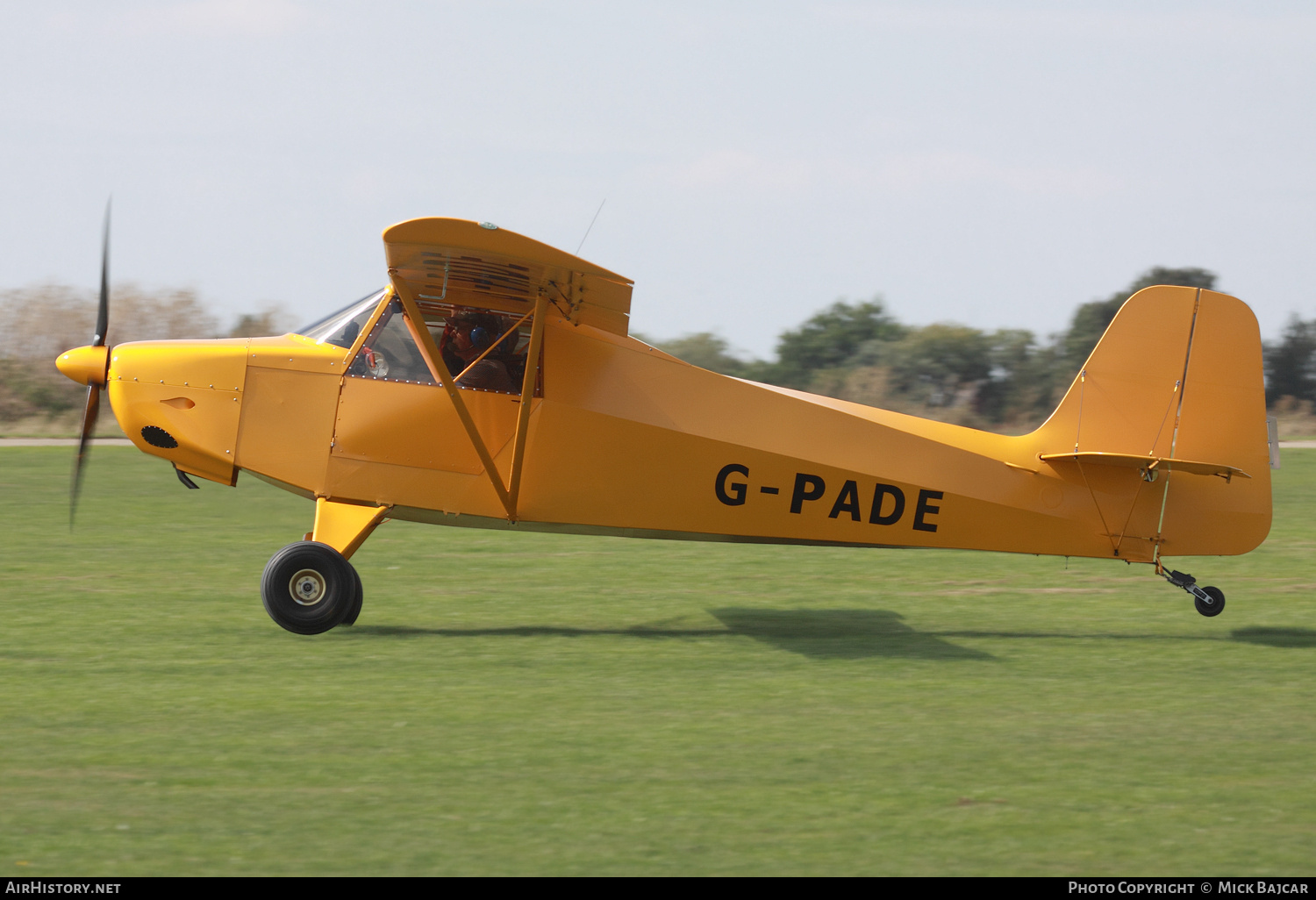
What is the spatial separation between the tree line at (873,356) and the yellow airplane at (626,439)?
62.8 ft

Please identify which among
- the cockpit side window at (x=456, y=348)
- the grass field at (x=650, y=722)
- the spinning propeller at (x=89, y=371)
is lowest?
the grass field at (x=650, y=722)

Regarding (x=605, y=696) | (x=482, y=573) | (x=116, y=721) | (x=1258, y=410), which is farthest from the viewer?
(x=482, y=573)

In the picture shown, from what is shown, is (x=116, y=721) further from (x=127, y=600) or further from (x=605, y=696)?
(x=127, y=600)

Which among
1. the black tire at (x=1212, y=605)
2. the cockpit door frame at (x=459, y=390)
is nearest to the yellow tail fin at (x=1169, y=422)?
the black tire at (x=1212, y=605)

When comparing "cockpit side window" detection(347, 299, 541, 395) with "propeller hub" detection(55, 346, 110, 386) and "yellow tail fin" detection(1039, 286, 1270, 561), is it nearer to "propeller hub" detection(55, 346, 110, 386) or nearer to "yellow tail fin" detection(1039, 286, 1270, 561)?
"propeller hub" detection(55, 346, 110, 386)

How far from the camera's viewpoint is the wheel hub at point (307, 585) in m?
8.28

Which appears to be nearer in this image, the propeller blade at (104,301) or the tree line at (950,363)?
the propeller blade at (104,301)

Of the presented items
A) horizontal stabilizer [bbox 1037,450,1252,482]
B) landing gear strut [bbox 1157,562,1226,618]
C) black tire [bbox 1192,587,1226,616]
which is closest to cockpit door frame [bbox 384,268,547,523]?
horizontal stabilizer [bbox 1037,450,1252,482]

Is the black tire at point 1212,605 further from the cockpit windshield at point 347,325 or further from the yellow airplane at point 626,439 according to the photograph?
the cockpit windshield at point 347,325

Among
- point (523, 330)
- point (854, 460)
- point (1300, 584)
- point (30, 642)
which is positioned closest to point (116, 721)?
point (30, 642)

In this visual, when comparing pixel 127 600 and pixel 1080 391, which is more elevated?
pixel 1080 391

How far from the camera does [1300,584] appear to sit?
37.2 feet

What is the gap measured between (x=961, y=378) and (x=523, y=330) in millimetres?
27976

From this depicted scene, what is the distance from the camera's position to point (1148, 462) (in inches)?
359
